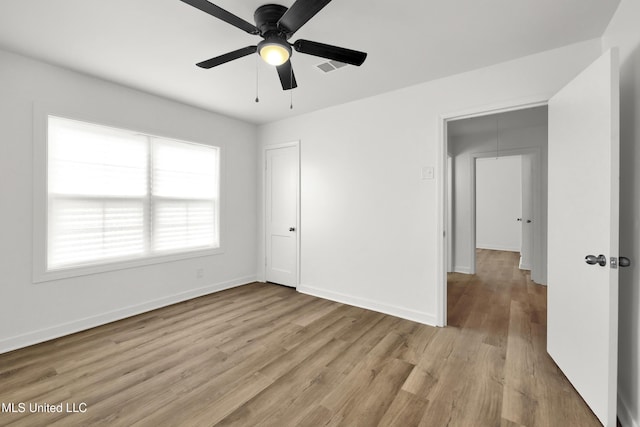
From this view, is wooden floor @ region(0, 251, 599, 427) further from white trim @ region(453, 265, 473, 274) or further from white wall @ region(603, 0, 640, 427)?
white trim @ region(453, 265, 473, 274)

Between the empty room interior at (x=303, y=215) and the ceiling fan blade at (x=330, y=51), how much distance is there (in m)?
0.02

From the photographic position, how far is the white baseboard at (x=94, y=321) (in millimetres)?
2445

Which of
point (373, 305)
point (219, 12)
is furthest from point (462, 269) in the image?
point (219, 12)

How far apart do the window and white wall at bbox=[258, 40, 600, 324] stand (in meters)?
1.47

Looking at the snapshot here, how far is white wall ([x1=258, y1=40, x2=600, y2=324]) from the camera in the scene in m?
2.60

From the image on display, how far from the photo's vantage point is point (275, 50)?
5.77 ft

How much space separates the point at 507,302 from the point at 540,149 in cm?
275

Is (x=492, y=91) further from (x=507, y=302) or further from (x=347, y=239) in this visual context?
(x=507, y=302)

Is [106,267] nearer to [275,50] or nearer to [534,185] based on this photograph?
[275,50]

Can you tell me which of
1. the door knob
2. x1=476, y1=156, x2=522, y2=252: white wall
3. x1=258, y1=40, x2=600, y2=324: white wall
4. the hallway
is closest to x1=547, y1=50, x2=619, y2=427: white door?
the door knob

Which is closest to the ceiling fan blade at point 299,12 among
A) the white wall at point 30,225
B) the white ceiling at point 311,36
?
the white ceiling at point 311,36

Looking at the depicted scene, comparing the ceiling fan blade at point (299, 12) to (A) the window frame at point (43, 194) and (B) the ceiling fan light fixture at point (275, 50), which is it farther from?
(A) the window frame at point (43, 194)

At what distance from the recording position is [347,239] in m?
3.66

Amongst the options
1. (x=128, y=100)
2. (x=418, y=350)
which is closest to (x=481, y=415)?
(x=418, y=350)
